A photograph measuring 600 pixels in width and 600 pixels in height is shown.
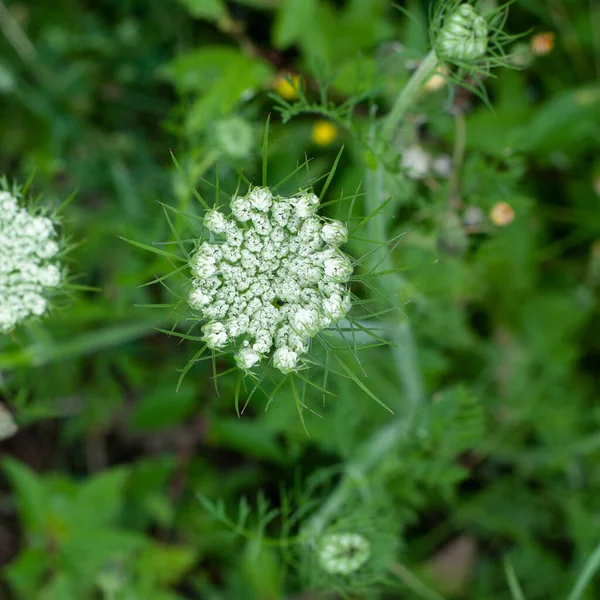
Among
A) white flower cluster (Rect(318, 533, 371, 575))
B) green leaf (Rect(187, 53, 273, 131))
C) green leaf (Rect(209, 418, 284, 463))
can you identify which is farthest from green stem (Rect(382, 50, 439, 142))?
green leaf (Rect(209, 418, 284, 463))

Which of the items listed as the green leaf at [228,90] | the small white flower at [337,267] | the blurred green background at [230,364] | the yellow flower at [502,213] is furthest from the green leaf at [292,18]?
the small white flower at [337,267]

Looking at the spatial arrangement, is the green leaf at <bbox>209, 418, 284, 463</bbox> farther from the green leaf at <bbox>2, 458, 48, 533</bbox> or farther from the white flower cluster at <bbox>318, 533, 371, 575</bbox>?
the white flower cluster at <bbox>318, 533, 371, 575</bbox>

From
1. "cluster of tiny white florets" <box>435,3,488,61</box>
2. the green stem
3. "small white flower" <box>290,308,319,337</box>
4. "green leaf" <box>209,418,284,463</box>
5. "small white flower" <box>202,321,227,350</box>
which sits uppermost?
"cluster of tiny white florets" <box>435,3,488,61</box>

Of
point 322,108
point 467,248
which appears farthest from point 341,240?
point 467,248

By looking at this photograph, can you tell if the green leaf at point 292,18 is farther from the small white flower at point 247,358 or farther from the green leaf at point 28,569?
the green leaf at point 28,569

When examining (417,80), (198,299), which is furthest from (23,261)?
(417,80)

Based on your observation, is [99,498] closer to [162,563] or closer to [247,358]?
[162,563]
